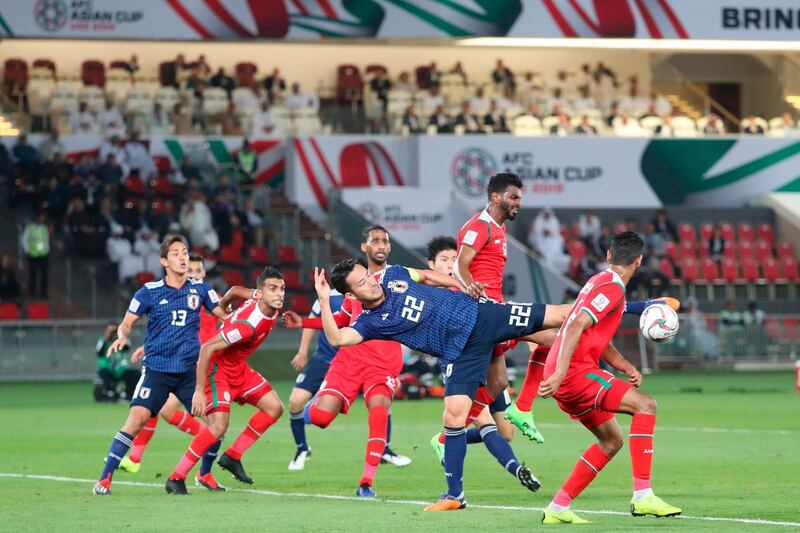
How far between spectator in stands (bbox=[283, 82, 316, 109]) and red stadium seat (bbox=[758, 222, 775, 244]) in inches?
517

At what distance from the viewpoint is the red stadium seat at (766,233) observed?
4519cm

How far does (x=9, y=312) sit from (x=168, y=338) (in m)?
21.9

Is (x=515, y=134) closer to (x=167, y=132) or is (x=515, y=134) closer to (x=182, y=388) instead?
(x=167, y=132)

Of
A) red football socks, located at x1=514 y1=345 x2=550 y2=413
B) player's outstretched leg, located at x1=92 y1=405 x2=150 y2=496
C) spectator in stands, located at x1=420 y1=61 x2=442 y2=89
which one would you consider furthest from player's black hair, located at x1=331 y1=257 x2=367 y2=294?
spectator in stands, located at x1=420 y1=61 x2=442 y2=89

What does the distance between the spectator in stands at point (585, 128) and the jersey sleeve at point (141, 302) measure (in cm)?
3171

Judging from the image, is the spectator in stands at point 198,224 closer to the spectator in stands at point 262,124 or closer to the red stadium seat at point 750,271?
the spectator in stands at point 262,124

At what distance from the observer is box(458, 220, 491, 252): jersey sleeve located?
13.8 m

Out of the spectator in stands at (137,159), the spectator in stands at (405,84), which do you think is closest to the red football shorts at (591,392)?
the spectator in stands at (137,159)

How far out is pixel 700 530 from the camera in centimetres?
1038

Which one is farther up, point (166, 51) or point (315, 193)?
point (166, 51)

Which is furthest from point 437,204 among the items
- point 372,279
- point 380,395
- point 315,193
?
point 372,279

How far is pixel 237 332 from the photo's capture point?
13.9m

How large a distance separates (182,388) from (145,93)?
2871 cm

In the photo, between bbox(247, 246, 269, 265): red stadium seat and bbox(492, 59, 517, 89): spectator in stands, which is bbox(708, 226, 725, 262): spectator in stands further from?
bbox(247, 246, 269, 265): red stadium seat
